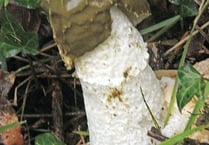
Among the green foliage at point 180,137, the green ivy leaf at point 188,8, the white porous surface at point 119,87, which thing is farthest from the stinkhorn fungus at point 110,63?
the green ivy leaf at point 188,8

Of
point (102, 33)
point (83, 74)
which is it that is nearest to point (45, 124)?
point (83, 74)

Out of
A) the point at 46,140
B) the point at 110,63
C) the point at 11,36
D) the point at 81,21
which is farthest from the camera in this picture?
the point at 11,36

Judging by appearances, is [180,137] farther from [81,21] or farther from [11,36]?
[11,36]

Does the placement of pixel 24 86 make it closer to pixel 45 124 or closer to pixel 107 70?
pixel 45 124

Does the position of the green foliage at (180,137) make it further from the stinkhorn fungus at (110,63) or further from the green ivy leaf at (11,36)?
the green ivy leaf at (11,36)

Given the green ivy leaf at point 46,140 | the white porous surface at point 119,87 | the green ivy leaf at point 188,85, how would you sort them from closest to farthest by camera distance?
the green ivy leaf at point 188,85 → the white porous surface at point 119,87 → the green ivy leaf at point 46,140

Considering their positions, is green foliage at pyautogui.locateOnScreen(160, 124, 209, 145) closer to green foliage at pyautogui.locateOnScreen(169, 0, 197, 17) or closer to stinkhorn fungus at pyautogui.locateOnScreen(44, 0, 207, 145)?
stinkhorn fungus at pyautogui.locateOnScreen(44, 0, 207, 145)

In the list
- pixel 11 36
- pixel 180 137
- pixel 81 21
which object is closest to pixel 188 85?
pixel 180 137
